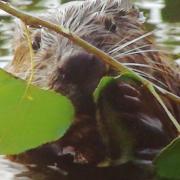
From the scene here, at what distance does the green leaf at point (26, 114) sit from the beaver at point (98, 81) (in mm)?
314

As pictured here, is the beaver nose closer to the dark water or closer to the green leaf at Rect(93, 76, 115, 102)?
the green leaf at Rect(93, 76, 115, 102)

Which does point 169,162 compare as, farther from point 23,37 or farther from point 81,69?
point 23,37

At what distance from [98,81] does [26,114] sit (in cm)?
44

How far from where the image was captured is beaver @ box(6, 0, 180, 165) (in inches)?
111

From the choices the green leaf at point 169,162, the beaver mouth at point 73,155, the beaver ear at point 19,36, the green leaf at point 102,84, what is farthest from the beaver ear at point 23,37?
the green leaf at point 169,162

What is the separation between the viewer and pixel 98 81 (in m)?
2.84

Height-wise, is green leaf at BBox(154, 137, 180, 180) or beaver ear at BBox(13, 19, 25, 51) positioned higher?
beaver ear at BBox(13, 19, 25, 51)

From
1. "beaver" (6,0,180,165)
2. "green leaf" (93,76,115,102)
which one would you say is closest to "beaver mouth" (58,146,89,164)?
"beaver" (6,0,180,165)

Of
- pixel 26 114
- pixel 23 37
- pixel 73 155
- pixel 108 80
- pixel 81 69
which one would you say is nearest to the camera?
pixel 26 114

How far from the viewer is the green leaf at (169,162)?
246 cm

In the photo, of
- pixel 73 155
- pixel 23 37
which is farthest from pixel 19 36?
pixel 73 155

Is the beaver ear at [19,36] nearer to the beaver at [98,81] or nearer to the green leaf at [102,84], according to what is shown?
the beaver at [98,81]

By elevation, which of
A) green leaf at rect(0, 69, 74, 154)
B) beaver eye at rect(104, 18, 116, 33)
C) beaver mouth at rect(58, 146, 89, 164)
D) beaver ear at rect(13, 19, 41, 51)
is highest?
beaver eye at rect(104, 18, 116, 33)

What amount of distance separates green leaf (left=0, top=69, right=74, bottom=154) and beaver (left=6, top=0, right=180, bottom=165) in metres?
0.31
